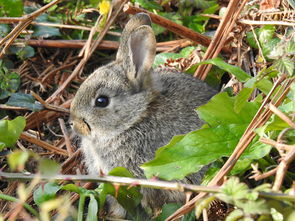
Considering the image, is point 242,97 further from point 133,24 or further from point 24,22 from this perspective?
point 24,22

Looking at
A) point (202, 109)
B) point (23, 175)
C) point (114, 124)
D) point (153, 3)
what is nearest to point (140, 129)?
point (114, 124)

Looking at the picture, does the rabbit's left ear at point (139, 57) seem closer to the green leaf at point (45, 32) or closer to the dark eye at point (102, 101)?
the dark eye at point (102, 101)

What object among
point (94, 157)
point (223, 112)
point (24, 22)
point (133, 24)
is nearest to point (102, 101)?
point (94, 157)

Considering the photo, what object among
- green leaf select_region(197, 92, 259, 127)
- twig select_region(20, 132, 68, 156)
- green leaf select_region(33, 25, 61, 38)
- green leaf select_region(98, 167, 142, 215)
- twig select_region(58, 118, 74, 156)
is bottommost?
twig select_region(20, 132, 68, 156)

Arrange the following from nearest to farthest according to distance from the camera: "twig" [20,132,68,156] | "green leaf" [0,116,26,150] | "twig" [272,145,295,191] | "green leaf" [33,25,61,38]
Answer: "twig" [272,145,295,191], "green leaf" [0,116,26,150], "twig" [20,132,68,156], "green leaf" [33,25,61,38]

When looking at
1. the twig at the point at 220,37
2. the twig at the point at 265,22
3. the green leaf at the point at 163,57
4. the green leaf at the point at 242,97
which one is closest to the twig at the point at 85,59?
the green leaf at the point at 163,57

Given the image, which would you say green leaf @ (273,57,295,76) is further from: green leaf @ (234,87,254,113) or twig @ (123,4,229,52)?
twig @ (123,4,229,52)

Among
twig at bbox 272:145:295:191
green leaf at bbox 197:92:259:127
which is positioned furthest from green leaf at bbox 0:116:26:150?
twig at bbox 272:145:295:191

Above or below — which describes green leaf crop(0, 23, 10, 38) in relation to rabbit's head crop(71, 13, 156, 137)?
below
